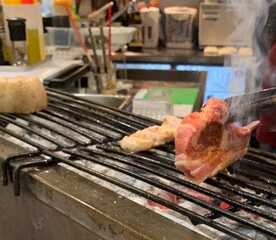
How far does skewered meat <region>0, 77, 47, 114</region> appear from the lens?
1.31 metres

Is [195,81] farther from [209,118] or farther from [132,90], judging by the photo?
[209,118]

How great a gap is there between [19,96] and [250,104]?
2.31ft

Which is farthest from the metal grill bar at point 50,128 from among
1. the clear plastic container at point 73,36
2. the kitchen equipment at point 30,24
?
the clear plastic container at point 73,36

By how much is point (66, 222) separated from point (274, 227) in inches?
15.6

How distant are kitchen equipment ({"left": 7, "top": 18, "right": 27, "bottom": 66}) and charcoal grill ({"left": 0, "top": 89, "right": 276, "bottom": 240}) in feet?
3.01

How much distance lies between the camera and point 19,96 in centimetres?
131

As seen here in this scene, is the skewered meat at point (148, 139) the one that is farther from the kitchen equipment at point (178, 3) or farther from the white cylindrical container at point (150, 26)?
the kitchen equipment at point (178, 3)

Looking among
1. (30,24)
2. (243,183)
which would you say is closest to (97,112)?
(243,183)

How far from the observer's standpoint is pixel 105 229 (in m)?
0.80

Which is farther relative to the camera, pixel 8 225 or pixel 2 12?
pixel 2 12

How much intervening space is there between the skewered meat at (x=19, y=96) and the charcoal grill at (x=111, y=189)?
0.07 m

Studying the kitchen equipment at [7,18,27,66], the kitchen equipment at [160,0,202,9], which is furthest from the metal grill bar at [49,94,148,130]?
the kitchen equipment at [160,0,202,9]

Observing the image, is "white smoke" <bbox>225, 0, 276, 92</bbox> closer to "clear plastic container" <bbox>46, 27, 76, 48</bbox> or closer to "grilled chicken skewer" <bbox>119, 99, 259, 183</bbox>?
"grilled chicken skewer" <bbox>119, 99, 259, 183</bbox>

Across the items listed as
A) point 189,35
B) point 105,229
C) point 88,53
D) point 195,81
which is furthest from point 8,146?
point 189,35
